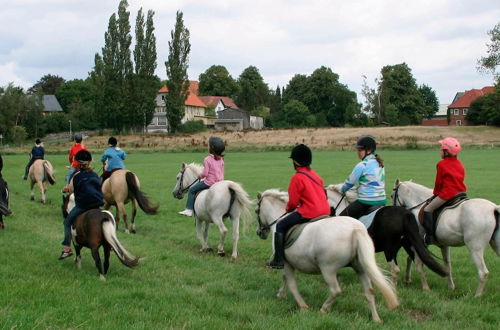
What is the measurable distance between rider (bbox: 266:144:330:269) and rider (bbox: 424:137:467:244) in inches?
90.1

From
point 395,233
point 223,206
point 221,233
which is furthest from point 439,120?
point 395,233

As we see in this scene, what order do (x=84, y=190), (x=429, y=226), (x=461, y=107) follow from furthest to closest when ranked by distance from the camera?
(x=461, y=107) < (x=84, y=190) < (x=429, y=226)

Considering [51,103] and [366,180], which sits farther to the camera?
[51,103]

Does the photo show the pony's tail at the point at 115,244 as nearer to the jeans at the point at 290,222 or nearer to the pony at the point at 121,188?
the jeans at the point at 290,222

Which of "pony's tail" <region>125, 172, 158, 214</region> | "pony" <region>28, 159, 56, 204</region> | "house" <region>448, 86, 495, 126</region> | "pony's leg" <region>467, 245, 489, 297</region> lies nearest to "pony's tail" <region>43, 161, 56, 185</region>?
"pony" <region>28, 159, 56, 204</region>

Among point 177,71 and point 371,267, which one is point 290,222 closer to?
point 371,267

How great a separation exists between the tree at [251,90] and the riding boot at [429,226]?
130815 mm

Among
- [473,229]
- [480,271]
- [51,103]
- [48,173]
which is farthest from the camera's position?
[51,103]

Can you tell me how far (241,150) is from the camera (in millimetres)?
64375

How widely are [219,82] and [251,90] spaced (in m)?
13.3

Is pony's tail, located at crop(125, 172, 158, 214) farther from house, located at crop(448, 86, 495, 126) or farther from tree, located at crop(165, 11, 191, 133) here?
house, located at crop(448, 86, 495, 126)

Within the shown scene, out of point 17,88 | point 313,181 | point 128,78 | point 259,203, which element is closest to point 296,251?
point 313,181

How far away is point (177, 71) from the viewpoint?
78625mm

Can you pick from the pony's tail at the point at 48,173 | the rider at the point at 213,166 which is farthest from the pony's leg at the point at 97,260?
the pony's tail at the point at 48,173
